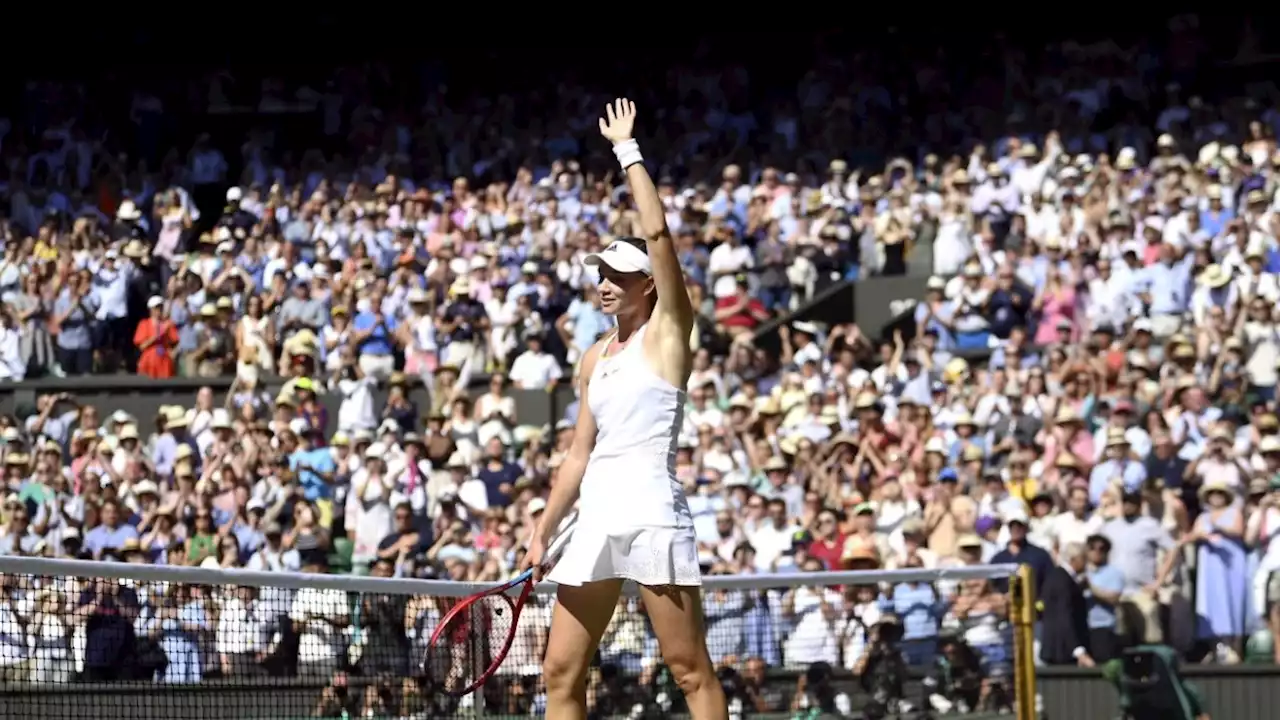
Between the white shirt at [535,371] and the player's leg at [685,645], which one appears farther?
the white shirt at [535,371]

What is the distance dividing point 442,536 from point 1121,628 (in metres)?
4.54

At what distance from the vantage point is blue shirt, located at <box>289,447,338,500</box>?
15.7m

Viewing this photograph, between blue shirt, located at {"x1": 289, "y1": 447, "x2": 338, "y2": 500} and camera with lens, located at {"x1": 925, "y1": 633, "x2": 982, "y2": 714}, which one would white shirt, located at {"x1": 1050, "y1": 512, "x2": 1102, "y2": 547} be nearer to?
camera with lens, located at {"x1": 925, "y1": 633, "x2": 982, "y2": 714}

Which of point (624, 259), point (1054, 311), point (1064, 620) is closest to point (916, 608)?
point (1064, 620)

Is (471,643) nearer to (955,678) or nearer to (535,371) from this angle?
(955,678)

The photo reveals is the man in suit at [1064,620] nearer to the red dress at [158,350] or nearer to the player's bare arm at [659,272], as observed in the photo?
the player's bare arm at [659,272]

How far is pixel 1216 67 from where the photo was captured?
2192 cm

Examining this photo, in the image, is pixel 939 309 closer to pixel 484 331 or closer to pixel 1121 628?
pixel 484 331

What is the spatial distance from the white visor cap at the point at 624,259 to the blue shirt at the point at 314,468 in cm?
934

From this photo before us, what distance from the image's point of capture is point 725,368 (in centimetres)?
1641

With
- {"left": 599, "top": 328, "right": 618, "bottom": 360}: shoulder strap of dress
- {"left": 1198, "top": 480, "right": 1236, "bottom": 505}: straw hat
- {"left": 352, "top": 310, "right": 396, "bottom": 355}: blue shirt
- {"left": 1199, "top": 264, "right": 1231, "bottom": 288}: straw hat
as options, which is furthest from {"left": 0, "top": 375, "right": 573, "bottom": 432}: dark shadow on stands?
{"left": 599, "top": 328, "right": 618, "bottom": 360}: shoulder strap of dress

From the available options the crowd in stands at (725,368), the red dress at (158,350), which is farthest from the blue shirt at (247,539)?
the red dress at (158,350)

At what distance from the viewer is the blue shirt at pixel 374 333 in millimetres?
17984

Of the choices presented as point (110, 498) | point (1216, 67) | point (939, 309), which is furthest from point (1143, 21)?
point (110, 498)
